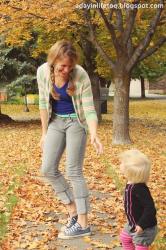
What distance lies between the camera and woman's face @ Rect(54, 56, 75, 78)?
5.18m

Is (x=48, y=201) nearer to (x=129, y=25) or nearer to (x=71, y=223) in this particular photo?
(x=71, y=223)

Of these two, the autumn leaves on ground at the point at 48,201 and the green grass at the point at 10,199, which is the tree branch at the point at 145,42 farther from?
the green grass at the point at 10,199

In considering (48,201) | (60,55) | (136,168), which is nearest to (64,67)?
(60,55)

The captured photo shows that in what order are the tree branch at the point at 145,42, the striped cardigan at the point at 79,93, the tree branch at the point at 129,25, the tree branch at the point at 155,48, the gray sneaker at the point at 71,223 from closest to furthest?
the striped cardigan at the point at 79,93
the gray sneaker at the point at 71,223
the tree branch at the point at 145,42
the tree branch at the point at 129,25
the tree branch at the point at 155,48

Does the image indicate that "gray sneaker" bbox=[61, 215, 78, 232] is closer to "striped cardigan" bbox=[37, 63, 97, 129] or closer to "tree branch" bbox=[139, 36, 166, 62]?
"striped cardigan" bbox=[37, 63, 97, 129]

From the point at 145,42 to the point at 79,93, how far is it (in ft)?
31.1

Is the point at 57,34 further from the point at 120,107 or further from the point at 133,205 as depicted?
the point at 133,205

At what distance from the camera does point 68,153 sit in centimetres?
539

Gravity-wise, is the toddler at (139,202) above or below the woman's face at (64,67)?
below

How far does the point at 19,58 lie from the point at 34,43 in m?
0.86

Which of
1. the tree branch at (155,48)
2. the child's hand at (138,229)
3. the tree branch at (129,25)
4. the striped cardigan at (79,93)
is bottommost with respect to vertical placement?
the child's hand at (138,229)

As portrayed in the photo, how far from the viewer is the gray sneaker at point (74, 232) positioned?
546cm

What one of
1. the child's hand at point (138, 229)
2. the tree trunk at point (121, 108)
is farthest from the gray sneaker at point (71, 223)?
the tree trunk at point (121, 108)

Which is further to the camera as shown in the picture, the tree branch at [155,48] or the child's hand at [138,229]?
the tree branch at [155,48]
